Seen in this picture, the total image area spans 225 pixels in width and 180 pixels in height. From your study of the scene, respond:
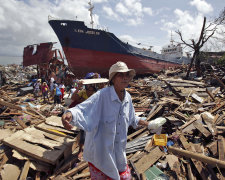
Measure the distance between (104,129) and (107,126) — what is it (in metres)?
0.06

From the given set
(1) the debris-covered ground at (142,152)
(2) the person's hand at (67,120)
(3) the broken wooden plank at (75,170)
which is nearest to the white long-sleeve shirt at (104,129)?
(2) the person's hand at (67,120)

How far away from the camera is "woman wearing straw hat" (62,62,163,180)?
167 centimetres

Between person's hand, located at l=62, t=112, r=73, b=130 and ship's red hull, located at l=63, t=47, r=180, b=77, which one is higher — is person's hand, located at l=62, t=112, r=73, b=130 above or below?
below

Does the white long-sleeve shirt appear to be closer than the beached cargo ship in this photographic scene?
Yes

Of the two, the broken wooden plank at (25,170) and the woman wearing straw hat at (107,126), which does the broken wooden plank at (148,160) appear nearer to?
the woman wearing straw hat at (107,126)

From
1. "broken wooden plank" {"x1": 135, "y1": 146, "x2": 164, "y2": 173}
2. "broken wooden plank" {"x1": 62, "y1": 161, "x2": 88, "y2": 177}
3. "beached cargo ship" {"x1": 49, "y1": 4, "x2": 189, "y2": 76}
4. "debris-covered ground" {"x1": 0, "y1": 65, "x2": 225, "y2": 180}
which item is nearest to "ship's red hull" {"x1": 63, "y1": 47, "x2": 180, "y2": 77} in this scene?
"beached cargo ship" {"x1": 49, "y1": 4, "x2": 189, "y2": 76}

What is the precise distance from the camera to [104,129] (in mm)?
1726

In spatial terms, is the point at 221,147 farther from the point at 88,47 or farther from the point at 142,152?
the point at 88,47

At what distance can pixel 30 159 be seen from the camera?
335 centimetres

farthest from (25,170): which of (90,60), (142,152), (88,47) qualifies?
(88,47)

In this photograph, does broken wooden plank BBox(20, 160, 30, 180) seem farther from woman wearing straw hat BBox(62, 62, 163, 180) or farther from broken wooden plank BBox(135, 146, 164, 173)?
broken wooden plank BBox(135, 146, 164, 173)

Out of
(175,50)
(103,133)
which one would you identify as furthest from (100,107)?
(175,50)

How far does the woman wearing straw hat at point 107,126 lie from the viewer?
1667 millimetres

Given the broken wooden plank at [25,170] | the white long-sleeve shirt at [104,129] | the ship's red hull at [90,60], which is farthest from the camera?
the ship's red hull at [90,60]
